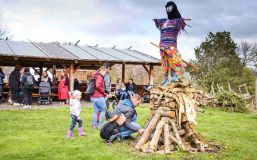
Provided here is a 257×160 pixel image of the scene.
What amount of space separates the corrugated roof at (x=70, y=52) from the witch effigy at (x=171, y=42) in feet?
36.5

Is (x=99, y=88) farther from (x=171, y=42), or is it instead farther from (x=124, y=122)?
(x=171, y=42)

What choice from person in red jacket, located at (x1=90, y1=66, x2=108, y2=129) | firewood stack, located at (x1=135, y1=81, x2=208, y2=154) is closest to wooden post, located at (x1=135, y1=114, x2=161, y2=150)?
firewood stack, located at (x1=135, y1=81, x2=208, y2=154)

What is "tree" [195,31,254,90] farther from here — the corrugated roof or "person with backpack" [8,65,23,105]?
"person with backpack" [8,65,23,105]

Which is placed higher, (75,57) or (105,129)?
(75,57)

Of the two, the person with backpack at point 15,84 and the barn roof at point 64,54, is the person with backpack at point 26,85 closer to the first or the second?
the person with backpack at point 15,84

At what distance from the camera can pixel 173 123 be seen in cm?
820

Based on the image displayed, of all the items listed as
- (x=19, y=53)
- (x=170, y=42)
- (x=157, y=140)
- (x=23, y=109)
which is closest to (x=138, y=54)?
(x=19, y=53)

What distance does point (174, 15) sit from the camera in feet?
30.2

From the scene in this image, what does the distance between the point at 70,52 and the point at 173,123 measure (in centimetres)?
1442

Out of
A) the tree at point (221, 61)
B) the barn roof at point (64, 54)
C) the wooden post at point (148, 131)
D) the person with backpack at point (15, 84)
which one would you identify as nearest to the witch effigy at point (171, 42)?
the wooden post at point (148, 131)

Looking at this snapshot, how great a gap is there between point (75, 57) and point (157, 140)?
1308 cm

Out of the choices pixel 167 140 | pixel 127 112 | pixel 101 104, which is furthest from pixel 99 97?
pixel 167 140

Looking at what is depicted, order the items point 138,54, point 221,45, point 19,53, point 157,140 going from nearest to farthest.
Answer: point 157,140
point 19,53
point 138,54
point 221,45

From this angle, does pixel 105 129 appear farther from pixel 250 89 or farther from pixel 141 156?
pixel 250 89
